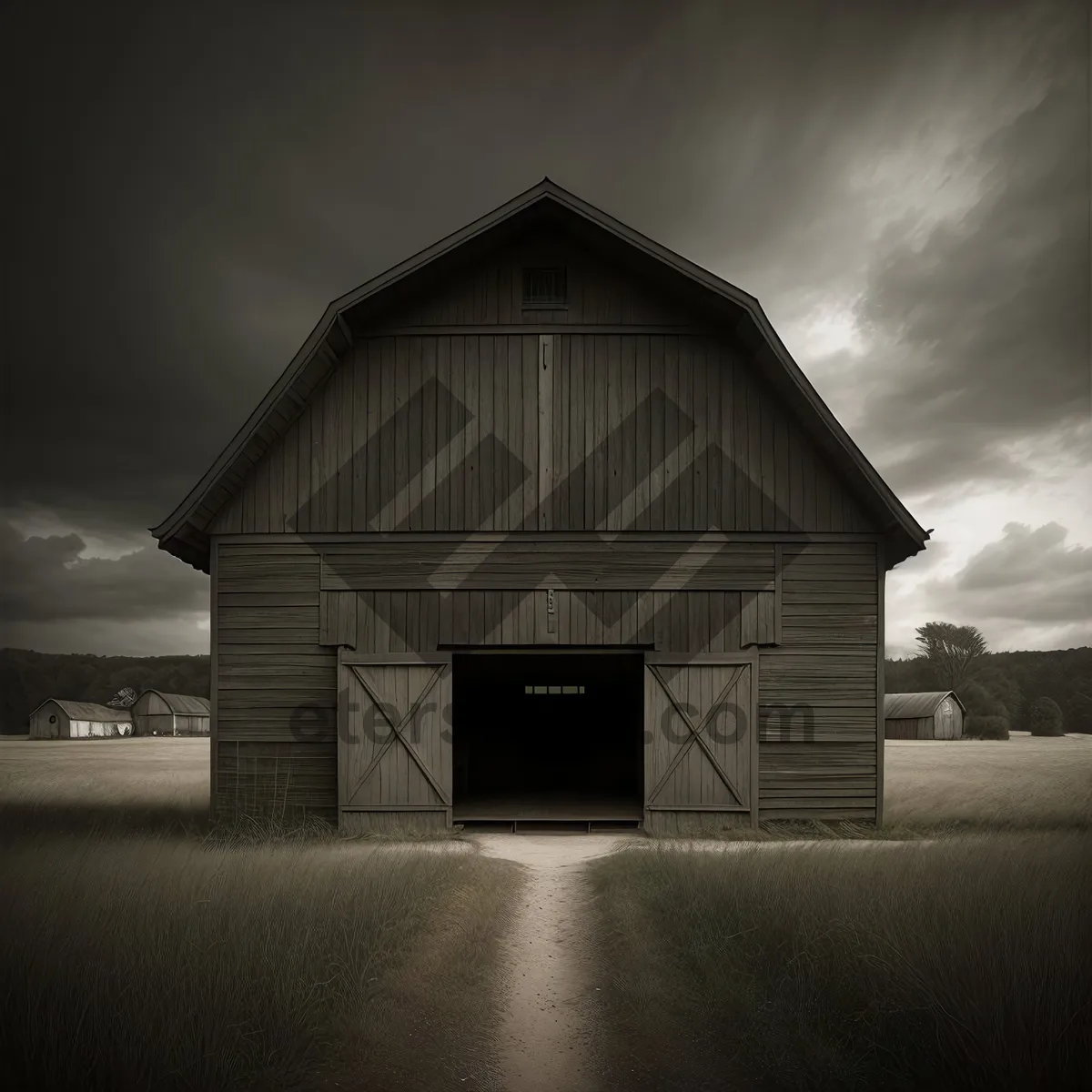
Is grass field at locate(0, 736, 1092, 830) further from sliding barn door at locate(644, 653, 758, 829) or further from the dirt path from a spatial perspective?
the dirt path

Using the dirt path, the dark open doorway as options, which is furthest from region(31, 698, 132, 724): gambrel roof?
the dirt path

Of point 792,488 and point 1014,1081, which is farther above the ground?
point 792,488

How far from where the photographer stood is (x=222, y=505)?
13344 mm

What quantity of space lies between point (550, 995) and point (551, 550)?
7.92 metres

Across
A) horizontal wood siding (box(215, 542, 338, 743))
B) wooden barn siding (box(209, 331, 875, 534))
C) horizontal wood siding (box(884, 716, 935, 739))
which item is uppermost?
wooden barn siding (box(209, 331, 875, 534))

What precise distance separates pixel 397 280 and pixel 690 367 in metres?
4.79

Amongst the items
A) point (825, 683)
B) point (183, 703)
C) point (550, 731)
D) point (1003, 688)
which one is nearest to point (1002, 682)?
point (1003, 688)

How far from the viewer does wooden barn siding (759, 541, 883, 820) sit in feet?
43.5

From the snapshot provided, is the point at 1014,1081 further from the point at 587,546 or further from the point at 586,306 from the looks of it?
the point at 586,306

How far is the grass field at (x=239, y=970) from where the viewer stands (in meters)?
4.29

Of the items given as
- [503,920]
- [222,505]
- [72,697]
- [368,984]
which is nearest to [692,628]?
[503,920]

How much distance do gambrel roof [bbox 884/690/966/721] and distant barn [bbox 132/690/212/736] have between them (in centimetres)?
5187

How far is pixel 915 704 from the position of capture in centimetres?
4700

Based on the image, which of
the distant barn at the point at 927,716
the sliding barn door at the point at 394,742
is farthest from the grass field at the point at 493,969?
the distant barn at the point at 927,716
